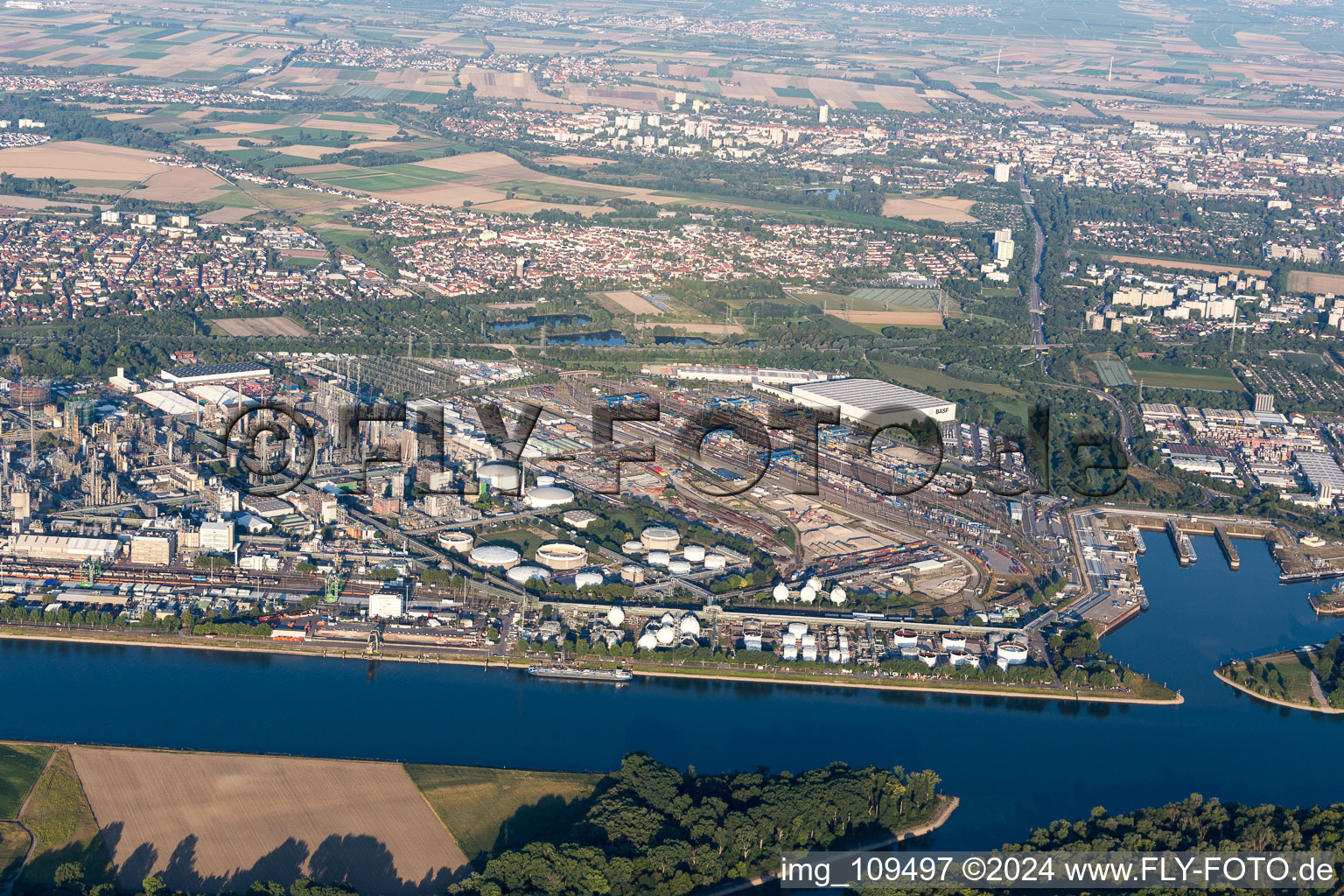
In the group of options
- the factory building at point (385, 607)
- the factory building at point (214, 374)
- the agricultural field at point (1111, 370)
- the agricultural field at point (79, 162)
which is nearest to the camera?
the factory building at point (385, 607)

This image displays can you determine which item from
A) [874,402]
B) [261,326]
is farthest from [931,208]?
[261,326]

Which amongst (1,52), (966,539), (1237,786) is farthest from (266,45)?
(1237,786)

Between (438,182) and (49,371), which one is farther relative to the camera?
(438,182)

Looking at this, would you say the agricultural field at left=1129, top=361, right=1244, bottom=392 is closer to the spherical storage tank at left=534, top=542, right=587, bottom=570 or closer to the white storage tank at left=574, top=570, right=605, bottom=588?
the spherical storage tank at left=534, top=542, right=587, bottom=570

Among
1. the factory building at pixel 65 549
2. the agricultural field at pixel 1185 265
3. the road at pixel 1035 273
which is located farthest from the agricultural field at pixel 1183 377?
the factory building at pixel 65 549

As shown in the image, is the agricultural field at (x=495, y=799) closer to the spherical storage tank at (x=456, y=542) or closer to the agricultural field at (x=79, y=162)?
the spherical storage tank at (x=456, y=542)

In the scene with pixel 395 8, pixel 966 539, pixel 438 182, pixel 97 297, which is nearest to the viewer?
pixel 966 539

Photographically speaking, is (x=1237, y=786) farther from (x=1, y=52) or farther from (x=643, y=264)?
(x=1, y=52)
